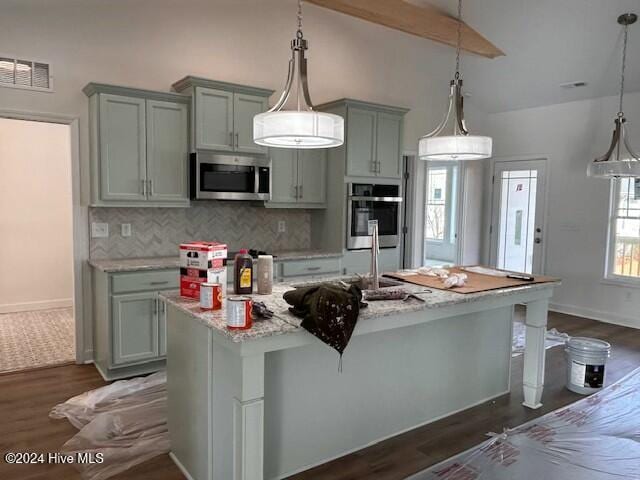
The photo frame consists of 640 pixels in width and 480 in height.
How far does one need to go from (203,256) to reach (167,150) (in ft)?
6.66

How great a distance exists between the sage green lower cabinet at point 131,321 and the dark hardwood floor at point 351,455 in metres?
0.25

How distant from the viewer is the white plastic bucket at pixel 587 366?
3.59 metres

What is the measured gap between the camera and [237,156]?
429 centimetres

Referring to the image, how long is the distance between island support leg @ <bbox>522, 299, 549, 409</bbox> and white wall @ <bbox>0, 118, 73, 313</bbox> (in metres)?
5.30

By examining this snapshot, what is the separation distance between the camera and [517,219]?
6770 mm

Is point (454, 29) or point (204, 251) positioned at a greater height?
point (454, 29)

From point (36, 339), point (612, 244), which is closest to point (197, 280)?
point (36, 339)

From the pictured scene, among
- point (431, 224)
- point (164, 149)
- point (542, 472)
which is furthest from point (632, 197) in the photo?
point (164, 149)

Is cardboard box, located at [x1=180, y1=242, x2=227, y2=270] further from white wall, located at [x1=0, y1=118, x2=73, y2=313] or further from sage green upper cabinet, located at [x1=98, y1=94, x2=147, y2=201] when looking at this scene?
white wall, located at [x1=0, y1=118, x2=73, y2=313]

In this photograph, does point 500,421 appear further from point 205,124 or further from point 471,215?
point 471,215

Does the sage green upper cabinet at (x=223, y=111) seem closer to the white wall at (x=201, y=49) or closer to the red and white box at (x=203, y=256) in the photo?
the white wall at (x=201, y=49)

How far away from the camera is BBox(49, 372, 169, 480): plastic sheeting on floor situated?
102 inches

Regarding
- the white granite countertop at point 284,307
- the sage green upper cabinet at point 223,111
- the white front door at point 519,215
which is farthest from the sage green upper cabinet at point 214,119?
the white front door at point 519,215

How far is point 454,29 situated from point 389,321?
387 centimetres
